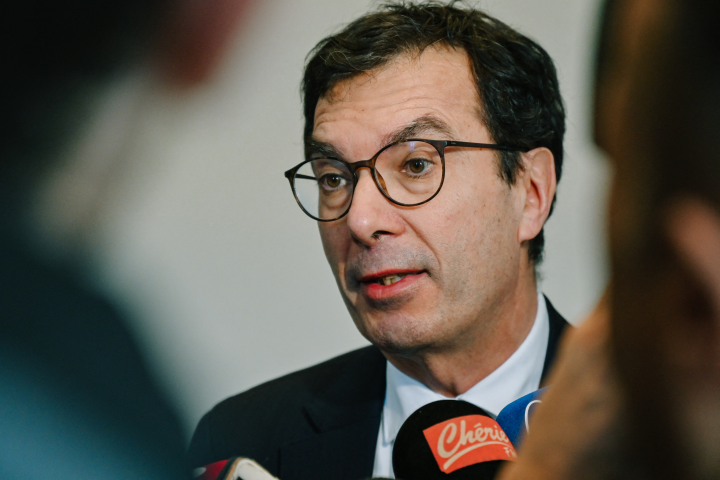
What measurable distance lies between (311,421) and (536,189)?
2.72ft

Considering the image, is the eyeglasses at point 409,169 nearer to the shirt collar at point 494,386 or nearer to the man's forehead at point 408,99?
the man's forehead at point 408,99

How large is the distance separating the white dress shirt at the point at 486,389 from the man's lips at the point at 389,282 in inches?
10.3

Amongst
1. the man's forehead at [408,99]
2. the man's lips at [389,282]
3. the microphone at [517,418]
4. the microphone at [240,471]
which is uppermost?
the man's forehead at [408,99]

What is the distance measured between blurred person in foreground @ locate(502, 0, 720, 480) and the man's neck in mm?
1026

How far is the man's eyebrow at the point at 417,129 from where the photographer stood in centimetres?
132

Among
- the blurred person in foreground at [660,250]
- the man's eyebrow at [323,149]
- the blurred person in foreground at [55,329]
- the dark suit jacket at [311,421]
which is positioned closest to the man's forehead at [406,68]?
the man's eyebrow at [323,149]

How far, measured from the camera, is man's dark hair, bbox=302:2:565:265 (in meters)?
1.42

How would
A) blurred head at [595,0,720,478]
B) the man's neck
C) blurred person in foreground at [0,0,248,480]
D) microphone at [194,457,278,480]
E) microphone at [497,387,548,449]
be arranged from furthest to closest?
the man's neck → microphone at [497,387,548,449] → microphone at [194,457,278,480] → blurred person in foreground at [0,0,248,480] → blurred head at [595,0,720,478]

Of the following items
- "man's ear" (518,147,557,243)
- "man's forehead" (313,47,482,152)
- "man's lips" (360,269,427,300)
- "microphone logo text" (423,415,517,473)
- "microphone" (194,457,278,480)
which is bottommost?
"microphone logo text" (423,415,517,473)

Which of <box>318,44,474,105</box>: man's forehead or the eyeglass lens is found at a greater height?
<box>318,44,474,105</box>: man's forehead

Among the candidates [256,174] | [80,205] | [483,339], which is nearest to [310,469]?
[483,339]

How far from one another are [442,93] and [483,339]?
571 millimetres

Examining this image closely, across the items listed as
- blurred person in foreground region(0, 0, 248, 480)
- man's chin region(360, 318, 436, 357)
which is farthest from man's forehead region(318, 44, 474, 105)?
blurred person in foreground region(0, 0, 248, 480)

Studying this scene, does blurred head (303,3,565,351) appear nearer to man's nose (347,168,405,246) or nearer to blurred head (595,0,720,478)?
man's nose (347,168,405,246)
